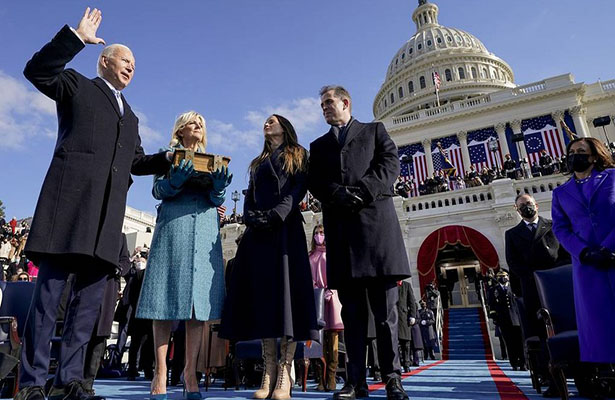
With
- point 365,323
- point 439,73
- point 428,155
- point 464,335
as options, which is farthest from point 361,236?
point 439,73

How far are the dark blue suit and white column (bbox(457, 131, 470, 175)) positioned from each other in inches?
1179

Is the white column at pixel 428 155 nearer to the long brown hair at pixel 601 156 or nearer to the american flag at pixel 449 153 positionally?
the american flag at pixel 449 153

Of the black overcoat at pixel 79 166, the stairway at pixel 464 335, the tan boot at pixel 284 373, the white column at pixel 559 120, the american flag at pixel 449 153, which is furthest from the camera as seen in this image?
the american flag at pixel 449 153

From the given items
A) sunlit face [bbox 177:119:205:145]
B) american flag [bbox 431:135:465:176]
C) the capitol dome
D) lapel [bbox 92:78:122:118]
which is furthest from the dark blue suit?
the capitol dome

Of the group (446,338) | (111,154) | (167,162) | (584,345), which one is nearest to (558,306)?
(584,345)

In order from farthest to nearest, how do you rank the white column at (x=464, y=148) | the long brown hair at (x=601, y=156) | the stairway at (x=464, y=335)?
the white column at (x=464, y=148), the stairway at (x=464, y=335), the long brown hair at (x=601, y=156)

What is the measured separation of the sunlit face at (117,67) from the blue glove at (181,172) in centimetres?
73

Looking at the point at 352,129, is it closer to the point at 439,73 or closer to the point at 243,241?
the point at 243,241

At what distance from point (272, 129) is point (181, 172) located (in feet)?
3.28

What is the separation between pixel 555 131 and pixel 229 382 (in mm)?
32948

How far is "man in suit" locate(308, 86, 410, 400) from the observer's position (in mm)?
2777

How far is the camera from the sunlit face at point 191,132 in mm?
3100

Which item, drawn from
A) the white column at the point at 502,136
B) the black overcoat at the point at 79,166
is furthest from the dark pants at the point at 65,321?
the white column at the point at 502,136

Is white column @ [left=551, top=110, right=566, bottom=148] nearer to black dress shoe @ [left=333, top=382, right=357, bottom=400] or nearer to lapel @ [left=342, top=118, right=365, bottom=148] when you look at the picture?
lapel @ [left=342, top=118, right=365, bottom=148]
